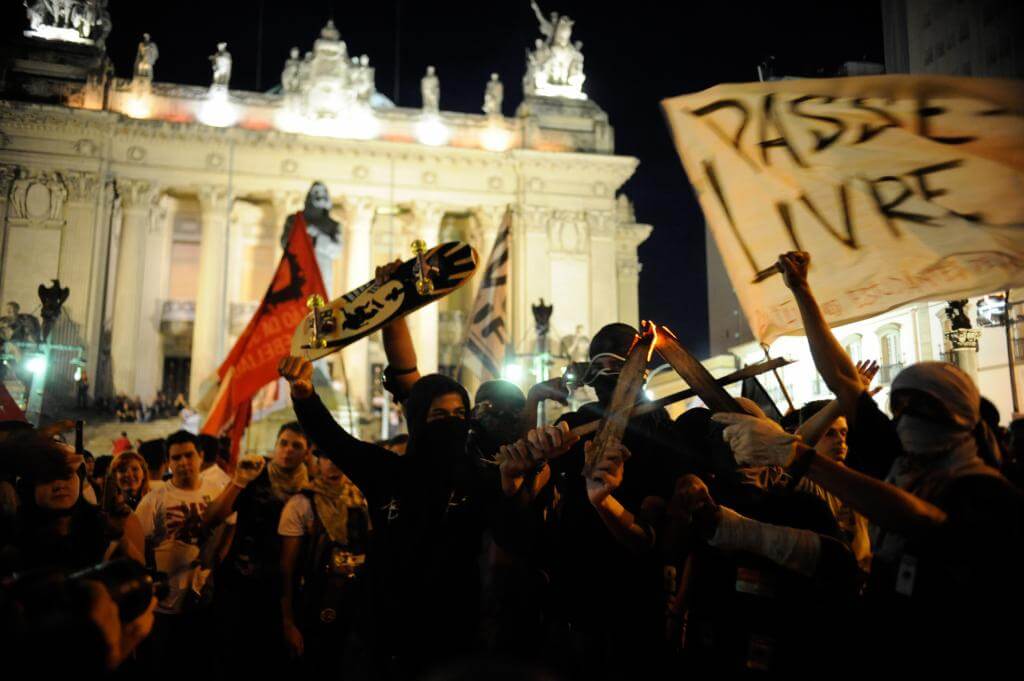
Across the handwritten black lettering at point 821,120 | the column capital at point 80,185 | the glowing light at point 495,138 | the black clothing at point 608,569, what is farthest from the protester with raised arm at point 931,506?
the glowing light at point 495,138

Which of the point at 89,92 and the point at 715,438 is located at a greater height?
the point at 89,92

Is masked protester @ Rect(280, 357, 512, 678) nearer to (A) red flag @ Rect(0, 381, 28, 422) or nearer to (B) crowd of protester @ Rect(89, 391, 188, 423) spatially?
(A) red flag @ Rect(0, 381, 28, 422)

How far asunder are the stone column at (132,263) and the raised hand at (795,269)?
32052mm

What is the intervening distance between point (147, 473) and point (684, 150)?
4827 mm

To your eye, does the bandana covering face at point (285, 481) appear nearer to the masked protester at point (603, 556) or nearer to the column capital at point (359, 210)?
the masked protester at point (603, 556)

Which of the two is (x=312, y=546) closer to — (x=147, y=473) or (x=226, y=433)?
(x=147, y=473)

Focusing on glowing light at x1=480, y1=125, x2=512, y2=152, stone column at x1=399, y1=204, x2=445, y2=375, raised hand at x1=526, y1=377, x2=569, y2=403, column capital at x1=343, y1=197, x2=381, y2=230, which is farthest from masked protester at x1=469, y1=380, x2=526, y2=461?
glowing light at x1=480, y1=125, x2=512, y2=152

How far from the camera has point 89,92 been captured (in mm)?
31031

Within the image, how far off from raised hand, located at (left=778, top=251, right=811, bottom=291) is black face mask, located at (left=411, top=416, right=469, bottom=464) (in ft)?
4.70

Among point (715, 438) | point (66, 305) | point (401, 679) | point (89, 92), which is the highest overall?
point (89, 92)

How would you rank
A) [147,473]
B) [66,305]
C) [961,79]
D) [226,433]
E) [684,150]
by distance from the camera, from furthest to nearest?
1. [66,305]
2. [226,433]
3. [147,473]
4. [684,150]
5. [961,79]

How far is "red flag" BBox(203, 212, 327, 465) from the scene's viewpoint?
1004cm

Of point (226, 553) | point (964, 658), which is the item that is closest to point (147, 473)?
point (226, 553)

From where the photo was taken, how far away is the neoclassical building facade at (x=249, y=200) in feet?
97.9
